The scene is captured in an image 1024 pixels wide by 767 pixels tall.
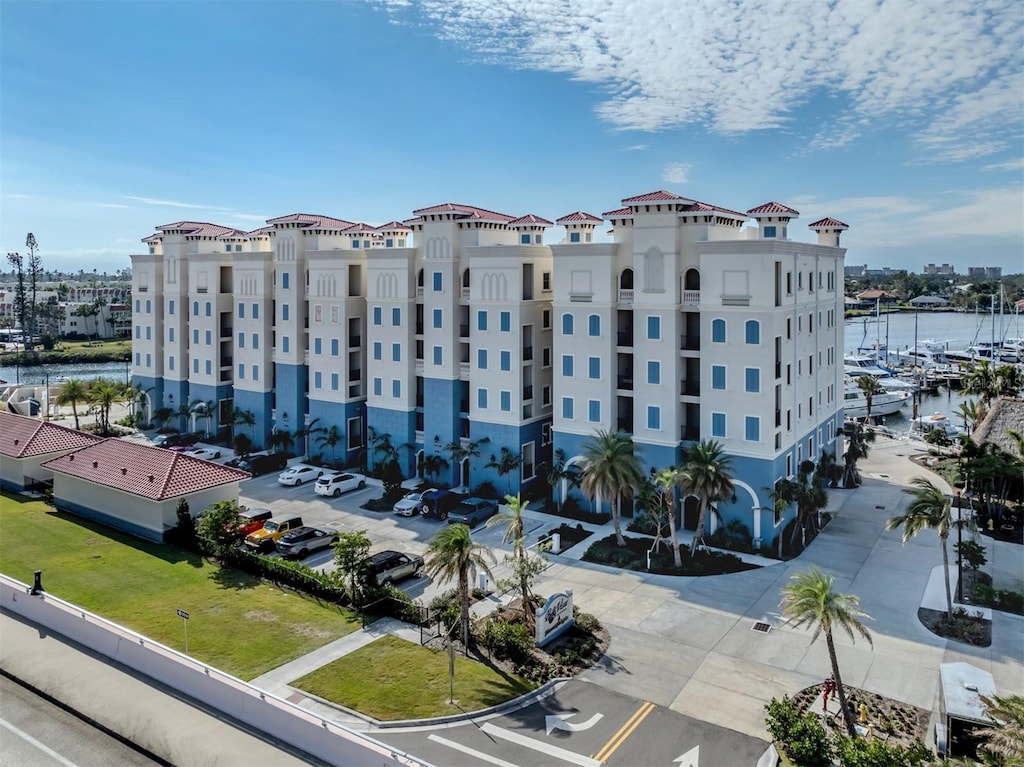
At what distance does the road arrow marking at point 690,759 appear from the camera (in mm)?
18766

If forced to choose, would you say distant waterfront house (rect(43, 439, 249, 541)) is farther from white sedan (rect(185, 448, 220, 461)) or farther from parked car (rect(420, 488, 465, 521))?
white sedan (rect(185, 448, 220, 461))

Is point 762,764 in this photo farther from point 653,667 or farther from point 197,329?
point 197,329


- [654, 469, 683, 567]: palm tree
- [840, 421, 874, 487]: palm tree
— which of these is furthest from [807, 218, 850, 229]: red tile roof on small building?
[654, 469, 683, 567]: palm tree

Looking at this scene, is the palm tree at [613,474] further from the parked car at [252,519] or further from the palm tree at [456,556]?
the parked car at [252,519]

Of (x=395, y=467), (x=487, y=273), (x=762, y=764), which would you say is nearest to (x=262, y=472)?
(x=395, y=467)

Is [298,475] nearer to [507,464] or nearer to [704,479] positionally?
[507,464]

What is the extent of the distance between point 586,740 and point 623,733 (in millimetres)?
1081

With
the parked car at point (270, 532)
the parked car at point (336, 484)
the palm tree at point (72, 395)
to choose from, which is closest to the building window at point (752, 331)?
the parked car at point (270, 532)

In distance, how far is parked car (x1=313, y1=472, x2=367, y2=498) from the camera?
4322cm

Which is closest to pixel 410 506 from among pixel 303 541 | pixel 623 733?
pixel 303 541

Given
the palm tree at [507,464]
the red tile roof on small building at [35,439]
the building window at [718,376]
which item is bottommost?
the palm tree at [507,464]

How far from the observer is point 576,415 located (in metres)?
39.9

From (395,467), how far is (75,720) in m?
25.5

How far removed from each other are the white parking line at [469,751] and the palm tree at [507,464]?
22.0 meters
